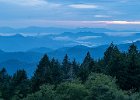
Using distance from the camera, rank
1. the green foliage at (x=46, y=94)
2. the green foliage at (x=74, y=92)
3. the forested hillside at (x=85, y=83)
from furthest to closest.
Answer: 1. the green foliage at (x=46, y=94)
2. the green foliage at (x=74, y=92)
3. the forested hillside at (x=85, y=83)

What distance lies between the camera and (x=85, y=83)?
116 ft

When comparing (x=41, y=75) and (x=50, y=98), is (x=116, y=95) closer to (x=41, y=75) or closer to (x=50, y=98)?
(x=50, y=98)

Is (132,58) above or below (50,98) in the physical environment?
above

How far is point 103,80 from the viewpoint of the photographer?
109 ft

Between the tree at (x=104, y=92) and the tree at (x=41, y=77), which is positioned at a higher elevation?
the tree at (x=41, y=77)

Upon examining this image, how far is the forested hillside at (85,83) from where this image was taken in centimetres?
3139

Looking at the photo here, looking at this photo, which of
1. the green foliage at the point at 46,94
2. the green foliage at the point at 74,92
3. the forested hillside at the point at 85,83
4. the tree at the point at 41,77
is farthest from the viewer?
the tree at the point at 41,77

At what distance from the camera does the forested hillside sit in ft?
103

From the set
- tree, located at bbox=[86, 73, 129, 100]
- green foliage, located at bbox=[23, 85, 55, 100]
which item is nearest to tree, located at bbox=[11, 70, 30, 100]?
green foliage, located at bbox=[23, 85, 55, 100]

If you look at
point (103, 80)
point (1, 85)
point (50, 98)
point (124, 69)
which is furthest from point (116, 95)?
point (1, 85)

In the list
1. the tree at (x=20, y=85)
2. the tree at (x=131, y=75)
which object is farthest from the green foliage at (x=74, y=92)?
the tree at (x=20, y=85)

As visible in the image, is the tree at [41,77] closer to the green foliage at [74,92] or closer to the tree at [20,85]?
the tree at [20,85]

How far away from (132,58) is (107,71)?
3382 mm

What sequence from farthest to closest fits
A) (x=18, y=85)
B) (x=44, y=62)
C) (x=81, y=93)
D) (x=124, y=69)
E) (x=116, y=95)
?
(x=44, y=62) → (x=18, y=85) → (x=124, y=69) → (x=81, y=93) → (x=116, y=95)
